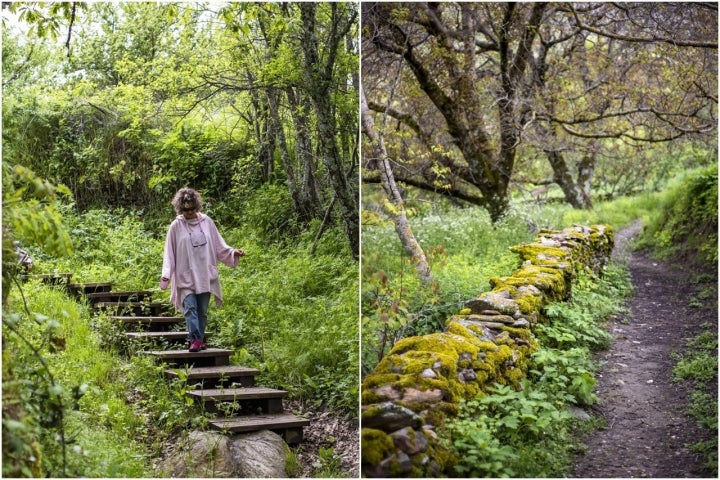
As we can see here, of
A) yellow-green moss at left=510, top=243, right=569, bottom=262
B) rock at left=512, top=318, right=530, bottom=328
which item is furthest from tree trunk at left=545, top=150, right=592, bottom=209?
rock at left=512, top=318, right=530, bottom=328

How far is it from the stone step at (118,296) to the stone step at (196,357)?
0.37 m

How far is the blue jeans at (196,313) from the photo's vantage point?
471 centimetres

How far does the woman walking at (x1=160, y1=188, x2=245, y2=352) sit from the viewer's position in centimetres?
447

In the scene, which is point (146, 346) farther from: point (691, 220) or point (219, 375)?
point (691, 220)

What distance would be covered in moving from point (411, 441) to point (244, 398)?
149cm

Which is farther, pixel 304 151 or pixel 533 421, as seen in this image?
pixel 304 151

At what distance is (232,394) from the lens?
14.5ft

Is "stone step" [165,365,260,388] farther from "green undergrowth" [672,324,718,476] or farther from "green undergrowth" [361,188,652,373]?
"green undergrowth" [672,324,718,476]

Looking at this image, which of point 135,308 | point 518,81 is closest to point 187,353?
point 135,308

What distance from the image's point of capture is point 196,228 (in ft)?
14.9

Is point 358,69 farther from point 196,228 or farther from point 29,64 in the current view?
point 29,64

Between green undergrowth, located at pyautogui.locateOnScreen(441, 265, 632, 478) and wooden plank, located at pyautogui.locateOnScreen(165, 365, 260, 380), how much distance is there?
1.74 meters

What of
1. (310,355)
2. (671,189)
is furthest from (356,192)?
(671,189)

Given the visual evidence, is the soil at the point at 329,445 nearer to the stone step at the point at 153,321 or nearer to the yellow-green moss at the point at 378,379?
the yellow-green moss at the point at 378,379
